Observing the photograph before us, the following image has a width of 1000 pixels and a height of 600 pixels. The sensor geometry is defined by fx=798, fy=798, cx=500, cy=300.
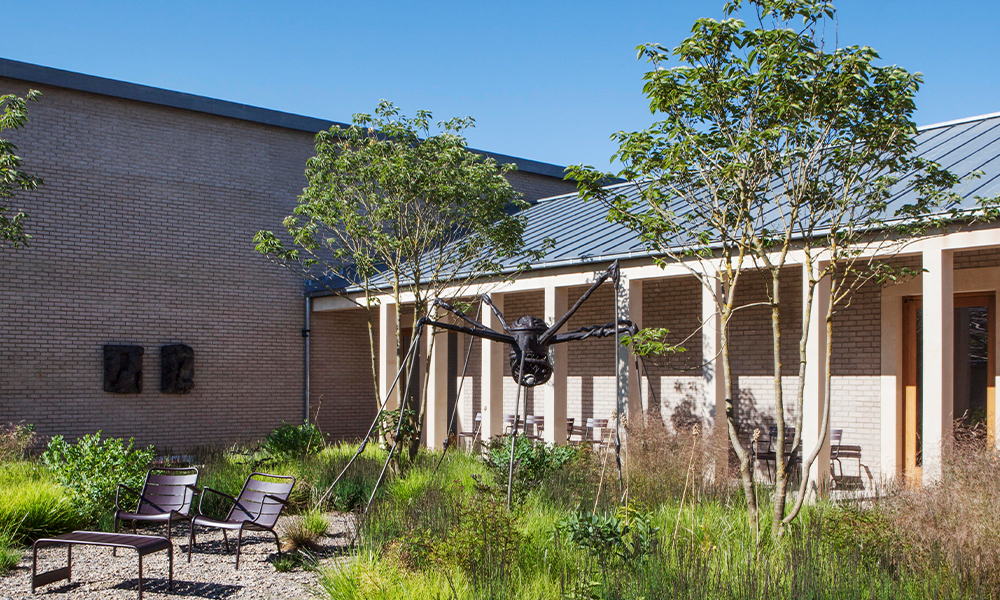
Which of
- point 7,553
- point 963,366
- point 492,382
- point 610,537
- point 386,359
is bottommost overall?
point 7,553

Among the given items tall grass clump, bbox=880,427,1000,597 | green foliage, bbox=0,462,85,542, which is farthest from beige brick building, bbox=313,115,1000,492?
green foliage, bbox=0,462,85,542

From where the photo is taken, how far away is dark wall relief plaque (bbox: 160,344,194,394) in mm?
14477

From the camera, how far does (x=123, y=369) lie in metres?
14.0

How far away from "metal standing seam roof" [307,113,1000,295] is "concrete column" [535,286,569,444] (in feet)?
1.63

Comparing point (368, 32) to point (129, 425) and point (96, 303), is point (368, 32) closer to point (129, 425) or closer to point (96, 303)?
point (96, 303)

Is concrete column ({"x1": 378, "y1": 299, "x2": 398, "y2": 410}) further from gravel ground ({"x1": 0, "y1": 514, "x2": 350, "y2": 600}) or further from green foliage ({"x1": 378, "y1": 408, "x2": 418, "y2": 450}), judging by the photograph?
gravel ground ({"x1": 0, "y1": 514, "x2": 350, "y2": 600})

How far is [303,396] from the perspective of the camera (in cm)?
1644

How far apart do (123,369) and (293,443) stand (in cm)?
466

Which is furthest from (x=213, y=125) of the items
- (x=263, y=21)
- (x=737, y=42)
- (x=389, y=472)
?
(x=737, y=42)

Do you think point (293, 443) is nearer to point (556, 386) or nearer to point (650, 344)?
point (556, 386)

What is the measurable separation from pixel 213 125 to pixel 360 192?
19.8 feet

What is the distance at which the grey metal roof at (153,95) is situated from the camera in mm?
13133

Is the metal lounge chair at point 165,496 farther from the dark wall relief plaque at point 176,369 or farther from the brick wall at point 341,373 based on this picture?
the brick wall at point 341,373

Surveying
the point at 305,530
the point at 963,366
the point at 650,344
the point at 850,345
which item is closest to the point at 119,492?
the point at 305,530
